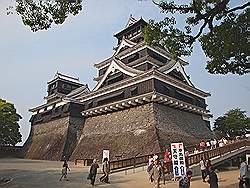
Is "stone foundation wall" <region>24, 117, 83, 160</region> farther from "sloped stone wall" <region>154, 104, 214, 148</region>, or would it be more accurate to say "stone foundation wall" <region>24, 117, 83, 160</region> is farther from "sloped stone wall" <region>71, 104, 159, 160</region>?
"sloped stone wall" <region>154, 104, 214, 148</region>

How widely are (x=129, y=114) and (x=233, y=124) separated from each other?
2351 cm

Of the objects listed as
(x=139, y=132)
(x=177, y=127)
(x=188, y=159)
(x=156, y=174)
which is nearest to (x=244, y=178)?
(x=156, y=174)

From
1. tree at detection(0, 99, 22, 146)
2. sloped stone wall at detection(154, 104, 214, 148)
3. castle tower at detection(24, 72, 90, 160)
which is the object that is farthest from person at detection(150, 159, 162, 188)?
tree at detection(0, 99, 22, 146)

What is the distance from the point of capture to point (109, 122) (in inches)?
1107

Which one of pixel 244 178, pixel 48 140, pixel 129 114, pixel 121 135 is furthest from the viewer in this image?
pixel 48 140

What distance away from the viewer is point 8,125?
37.1 meters

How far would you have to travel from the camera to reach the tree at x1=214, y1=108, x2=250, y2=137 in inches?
1622

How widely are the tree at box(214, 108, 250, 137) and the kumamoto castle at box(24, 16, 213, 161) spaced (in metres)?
11.3

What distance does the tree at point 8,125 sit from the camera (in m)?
36.6

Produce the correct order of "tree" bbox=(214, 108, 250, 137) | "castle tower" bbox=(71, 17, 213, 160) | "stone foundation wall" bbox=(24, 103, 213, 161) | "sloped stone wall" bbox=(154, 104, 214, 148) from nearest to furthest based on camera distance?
"stone foundation wall" bbox=(24, 103, 213, 161)
"sloped stone wall" bbox=(154, 104, 214, 148)
"castle tower" bbox=(71, 17, 213, 160)
"tree" bbox=(214, 108, 250, 137)

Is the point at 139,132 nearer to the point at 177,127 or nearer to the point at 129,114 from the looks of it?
the point at 129,114

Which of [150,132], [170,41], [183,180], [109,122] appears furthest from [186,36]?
[109,122]

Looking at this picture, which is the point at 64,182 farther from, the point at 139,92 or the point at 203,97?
the point at 203,97

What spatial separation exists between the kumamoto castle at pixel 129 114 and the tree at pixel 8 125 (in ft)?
8.72
